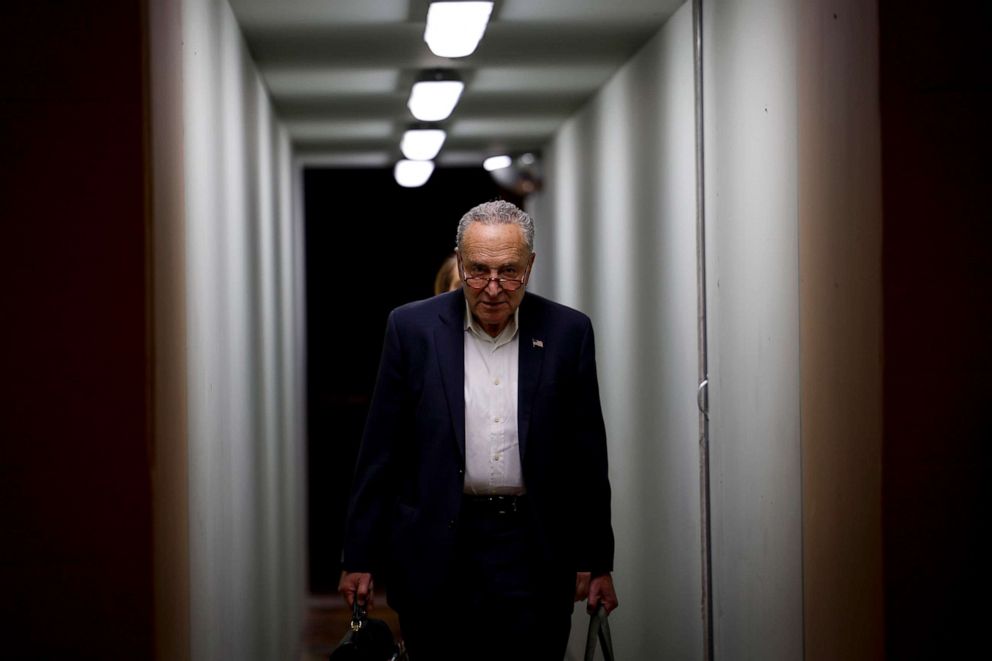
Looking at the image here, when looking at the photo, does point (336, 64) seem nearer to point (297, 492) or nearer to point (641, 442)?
point (641, 442)

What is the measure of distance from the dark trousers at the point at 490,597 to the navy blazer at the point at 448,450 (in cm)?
5

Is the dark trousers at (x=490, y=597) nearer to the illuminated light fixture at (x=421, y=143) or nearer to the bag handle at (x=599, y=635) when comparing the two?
the bag handle at (x=599, y=635)

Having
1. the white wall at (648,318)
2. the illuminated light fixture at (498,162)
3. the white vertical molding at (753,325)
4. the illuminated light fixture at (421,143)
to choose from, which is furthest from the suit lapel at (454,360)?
the illuminated light fixture at (498,162)

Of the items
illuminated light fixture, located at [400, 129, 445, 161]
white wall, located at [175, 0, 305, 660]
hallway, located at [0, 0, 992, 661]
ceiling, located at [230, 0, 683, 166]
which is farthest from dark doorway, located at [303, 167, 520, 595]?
hallway, located at [0, 0, 992, 661]

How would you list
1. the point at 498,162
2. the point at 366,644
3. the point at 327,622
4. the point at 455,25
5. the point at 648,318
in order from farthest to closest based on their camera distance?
the point at 498,162
the point at 327,622
the point at 648,318
the point at 455,25
the point at 366,644

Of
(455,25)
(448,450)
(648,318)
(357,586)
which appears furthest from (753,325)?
(455,25)

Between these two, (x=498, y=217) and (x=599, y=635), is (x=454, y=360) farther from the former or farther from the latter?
(x=599, y=635)

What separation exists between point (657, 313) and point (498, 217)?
1.99 m

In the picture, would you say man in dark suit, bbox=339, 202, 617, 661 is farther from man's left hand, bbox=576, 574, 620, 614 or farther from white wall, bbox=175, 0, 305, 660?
white wall, bbox=175, 0, 305, 660

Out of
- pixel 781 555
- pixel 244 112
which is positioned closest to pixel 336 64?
pixel 244 112

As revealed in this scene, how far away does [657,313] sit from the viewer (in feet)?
17.1

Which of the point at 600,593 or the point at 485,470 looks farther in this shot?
the point at 600,593

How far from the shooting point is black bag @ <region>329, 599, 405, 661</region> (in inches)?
127

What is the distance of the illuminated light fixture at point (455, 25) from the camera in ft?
15.1
